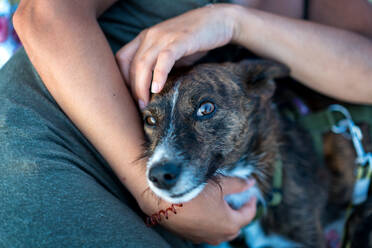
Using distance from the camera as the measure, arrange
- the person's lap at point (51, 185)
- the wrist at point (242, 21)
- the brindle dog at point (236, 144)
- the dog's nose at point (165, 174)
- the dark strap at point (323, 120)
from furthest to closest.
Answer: the dark strap at point (323, 120) < the wrist at point (242, 21) < the brindle dog at point (236, 144) < the dog's nose at point (165, 174) < the person's lap at point (51, 185)

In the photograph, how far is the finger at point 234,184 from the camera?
2.24 m

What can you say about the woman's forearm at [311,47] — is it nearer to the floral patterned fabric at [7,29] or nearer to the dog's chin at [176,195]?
the dog's chin at [176,195]

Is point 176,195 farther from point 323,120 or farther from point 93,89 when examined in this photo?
point 323,120

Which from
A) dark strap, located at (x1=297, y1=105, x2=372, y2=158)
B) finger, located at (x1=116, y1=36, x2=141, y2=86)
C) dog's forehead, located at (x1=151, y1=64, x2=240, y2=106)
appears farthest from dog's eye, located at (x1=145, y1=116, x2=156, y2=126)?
dark strap, located at (x1=297, y1=105, x2=372, y2=158)

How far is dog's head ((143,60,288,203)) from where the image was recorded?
179cm

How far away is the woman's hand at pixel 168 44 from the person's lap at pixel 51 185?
53 centimetres

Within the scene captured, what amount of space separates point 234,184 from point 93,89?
128 centimetres

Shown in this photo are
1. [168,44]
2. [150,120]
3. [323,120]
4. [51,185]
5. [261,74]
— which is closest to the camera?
[51,185]

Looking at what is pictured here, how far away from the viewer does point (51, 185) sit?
157 cm

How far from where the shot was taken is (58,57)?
176 cm

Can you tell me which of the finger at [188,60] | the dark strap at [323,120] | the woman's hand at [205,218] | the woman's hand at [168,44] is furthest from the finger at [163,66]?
the dark strap at [323,120]

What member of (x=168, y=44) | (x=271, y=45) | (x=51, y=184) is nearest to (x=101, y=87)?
(x=168, y=44)

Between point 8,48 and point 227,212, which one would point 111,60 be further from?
point 8,48

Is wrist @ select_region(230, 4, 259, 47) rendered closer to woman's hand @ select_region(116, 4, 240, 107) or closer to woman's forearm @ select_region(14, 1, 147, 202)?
woman's hand @ select_region(116, 4, 240, 107)
